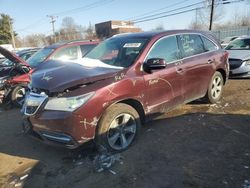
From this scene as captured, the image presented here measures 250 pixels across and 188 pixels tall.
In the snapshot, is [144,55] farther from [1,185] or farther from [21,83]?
[21,83]

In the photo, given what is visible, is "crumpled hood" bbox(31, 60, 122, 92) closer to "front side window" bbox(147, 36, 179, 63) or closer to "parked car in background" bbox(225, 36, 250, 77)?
"front side window" bbox(147, 36, 179, 63)

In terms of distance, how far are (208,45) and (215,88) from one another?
106cm

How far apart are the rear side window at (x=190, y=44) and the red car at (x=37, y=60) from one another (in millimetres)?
2859

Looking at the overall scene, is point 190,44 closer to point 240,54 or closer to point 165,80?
point 165,80

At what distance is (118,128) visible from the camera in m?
4.22

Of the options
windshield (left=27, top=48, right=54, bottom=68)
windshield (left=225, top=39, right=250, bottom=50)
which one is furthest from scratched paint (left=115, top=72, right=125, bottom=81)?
windshield (left=225, top=39, right=250, bottom=50)

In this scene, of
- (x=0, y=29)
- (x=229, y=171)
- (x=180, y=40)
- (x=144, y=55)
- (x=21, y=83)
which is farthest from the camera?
(x=0, y=29)

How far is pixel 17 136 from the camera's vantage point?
5438 millimetres

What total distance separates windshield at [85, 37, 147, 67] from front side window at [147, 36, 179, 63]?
0.74 ft

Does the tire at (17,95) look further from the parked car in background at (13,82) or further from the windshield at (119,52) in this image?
the windshield at (119,52)

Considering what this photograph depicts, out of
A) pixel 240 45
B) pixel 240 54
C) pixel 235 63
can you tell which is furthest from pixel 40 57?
pixel 240 45

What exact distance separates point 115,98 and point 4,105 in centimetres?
496

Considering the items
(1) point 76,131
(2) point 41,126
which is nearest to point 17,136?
(2) point 41,126

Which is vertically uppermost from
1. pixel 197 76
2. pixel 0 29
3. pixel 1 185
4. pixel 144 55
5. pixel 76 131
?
pixel 0 29
